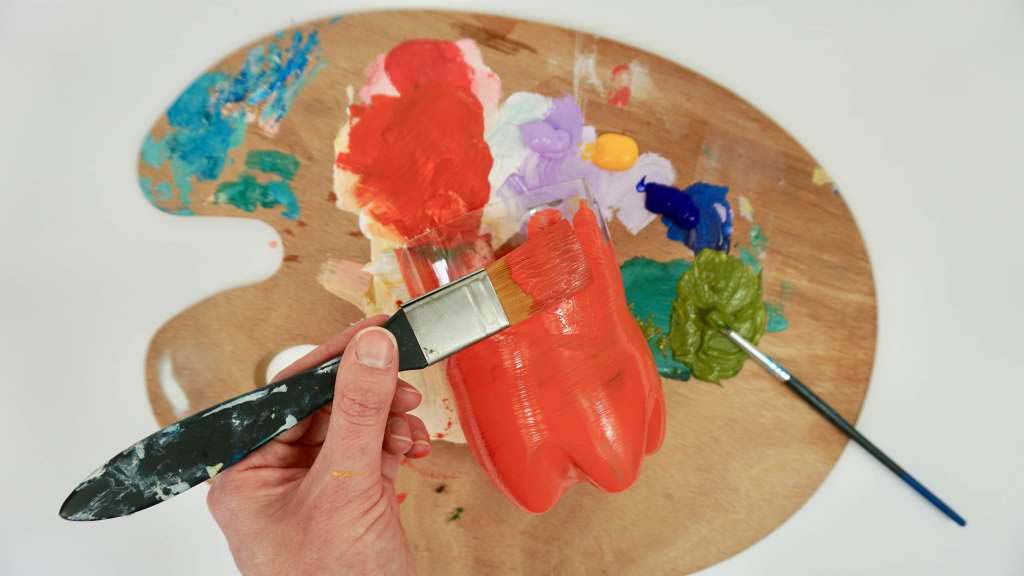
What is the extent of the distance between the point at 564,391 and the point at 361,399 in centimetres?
31

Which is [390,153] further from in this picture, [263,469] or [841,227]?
[841,227]

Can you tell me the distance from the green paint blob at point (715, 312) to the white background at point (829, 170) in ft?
0.83

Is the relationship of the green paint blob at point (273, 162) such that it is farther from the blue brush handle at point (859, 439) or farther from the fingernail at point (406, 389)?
the blue brush handle at point (859, 439)

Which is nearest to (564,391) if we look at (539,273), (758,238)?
(539,273)

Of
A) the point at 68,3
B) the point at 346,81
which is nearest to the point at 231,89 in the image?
the point at 346,81

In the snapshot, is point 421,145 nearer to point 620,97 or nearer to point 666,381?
point 620,97

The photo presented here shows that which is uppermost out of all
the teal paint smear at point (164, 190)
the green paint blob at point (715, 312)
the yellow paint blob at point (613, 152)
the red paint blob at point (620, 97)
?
the teal paint smear at point (164, 190)

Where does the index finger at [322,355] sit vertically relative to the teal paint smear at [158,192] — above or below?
below

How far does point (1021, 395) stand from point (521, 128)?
3.22 ft

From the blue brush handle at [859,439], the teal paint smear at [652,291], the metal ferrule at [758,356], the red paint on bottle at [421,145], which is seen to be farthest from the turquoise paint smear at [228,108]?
the blue brush handle at [859,439]

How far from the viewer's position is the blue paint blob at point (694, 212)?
39.5 inches

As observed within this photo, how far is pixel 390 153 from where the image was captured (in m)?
0.97

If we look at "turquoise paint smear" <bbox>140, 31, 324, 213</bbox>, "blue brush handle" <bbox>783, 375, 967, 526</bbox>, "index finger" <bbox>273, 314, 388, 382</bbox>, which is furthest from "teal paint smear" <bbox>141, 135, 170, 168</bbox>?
"blue brush handle" <bbox>783, 375, 967, 526</bbox>

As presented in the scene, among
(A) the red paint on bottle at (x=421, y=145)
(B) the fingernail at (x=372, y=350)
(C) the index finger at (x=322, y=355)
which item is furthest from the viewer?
(A) the red paint on bottle at (x=421, y=145)
